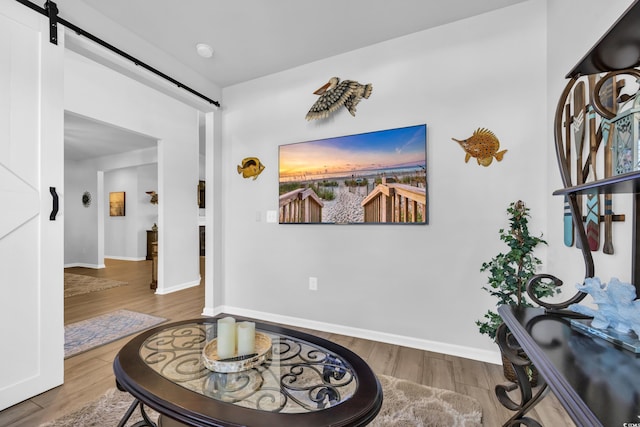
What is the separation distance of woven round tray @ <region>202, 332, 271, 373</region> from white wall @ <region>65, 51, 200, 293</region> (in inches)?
139

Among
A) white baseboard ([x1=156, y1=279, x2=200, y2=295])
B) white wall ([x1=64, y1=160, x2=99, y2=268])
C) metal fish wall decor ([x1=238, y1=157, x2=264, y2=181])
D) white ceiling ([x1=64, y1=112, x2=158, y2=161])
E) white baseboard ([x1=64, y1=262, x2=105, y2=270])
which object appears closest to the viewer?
metal fish wall decor ([x1=238, y1=157, x2=264, y2=181])

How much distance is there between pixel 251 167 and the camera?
3.19m

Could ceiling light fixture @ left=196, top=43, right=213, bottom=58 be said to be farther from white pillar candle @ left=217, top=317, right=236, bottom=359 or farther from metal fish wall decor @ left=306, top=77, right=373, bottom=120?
white pillar candle @ left=217, top=317, right=236, bottom=359

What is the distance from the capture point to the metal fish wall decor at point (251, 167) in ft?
10.3

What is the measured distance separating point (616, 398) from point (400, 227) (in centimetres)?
193

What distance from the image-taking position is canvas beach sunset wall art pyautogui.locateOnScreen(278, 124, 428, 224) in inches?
95.1

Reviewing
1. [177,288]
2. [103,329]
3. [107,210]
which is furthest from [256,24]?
[107,210]

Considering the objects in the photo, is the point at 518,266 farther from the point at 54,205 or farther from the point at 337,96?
the point at 54,205

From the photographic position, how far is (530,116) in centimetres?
210

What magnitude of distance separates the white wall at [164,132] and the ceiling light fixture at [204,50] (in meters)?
1.80

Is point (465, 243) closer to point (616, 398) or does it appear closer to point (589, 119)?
point (589, 119)

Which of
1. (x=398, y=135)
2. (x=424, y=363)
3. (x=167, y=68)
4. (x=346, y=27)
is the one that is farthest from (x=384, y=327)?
(x=167, y=68)


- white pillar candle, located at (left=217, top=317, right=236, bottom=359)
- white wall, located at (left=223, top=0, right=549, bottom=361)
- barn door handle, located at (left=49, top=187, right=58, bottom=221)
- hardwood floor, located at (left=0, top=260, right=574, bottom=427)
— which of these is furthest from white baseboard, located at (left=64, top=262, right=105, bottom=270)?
white pillar candle, located at (left=217, top=317, right=236, bottom=359)

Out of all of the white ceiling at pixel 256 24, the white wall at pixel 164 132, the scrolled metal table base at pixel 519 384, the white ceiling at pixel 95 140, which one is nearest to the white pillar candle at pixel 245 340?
the scrolled metal table base at pixel 519 384
